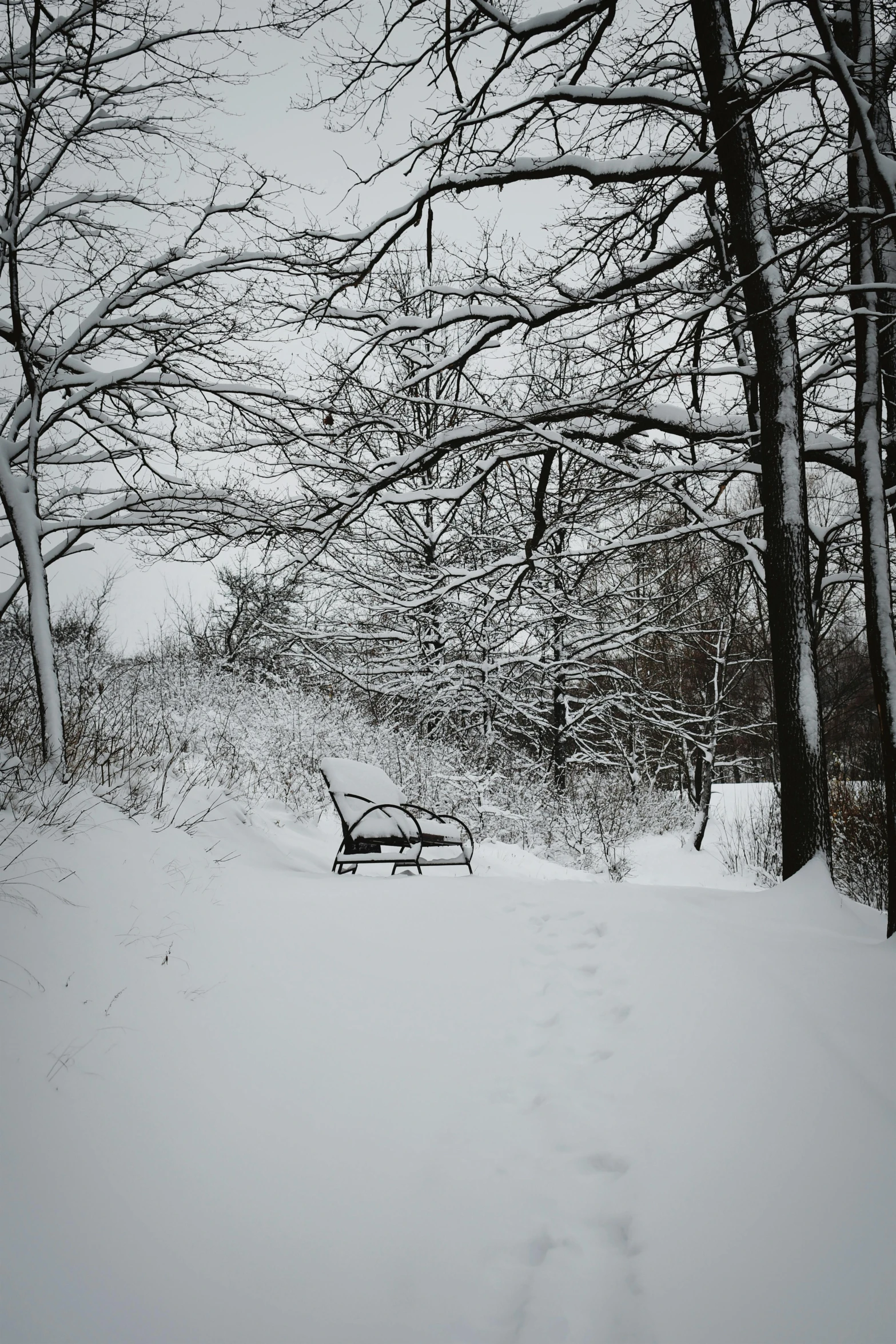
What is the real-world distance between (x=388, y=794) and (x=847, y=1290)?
5.11 metres

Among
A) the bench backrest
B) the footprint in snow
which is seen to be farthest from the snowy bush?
the footprint in snow

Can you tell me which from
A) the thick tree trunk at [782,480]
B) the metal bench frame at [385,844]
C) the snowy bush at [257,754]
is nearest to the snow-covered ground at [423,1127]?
the thick tree trunk at [782,480]

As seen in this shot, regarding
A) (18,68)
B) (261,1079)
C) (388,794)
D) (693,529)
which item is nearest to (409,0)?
(18,68)

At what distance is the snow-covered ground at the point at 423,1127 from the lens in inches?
56.9

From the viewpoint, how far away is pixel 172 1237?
5.09ft

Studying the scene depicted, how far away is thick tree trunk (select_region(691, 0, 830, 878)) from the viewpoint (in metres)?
4.17

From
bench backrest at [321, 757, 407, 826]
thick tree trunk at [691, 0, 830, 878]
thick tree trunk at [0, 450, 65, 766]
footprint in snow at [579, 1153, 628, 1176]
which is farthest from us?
bench backrest at [321, 757, 407, 826]

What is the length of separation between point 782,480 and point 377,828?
4320 millimetres

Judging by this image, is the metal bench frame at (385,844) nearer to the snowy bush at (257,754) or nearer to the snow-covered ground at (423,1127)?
the snowy bush at (257,754)

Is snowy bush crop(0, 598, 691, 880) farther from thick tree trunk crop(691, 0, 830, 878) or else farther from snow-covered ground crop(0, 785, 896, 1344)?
thick tree trunk crop(691, 0, 830, 878)

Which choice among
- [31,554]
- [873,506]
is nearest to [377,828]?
[31,554]

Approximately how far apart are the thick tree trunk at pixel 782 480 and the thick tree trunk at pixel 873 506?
78 centimetres

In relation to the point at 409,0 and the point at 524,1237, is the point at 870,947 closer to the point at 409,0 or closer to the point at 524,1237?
the point at 524,1237

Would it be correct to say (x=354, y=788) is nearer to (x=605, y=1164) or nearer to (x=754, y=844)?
(x=605, y=1164)
